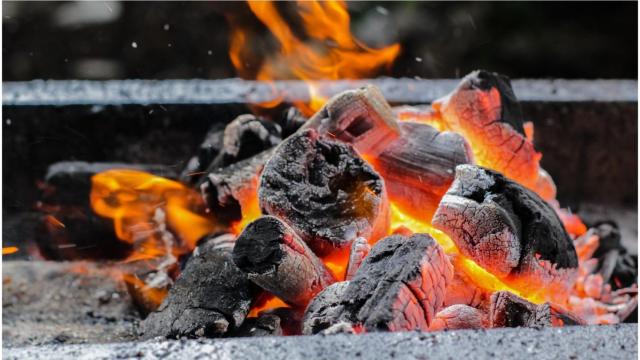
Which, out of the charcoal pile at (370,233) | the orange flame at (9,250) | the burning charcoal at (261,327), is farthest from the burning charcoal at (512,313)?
the orange flame at (9,250)

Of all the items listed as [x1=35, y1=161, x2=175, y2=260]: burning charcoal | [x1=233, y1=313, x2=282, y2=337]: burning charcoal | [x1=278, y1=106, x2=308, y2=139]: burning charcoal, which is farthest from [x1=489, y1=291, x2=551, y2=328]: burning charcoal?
[x1=35, y1=161, x2=175, y2=260]: burning charcoal

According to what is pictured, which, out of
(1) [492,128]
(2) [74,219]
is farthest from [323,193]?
(2) [74,219]

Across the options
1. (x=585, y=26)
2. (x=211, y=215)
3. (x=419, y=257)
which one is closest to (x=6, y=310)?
(x=211, y=215)

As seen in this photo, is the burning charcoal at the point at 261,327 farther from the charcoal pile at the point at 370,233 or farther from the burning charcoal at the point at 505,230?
the burning charcoal at the point at 505,230

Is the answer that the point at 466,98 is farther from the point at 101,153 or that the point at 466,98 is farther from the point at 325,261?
the point at 101,153

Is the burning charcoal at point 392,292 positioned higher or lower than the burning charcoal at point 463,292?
higher
